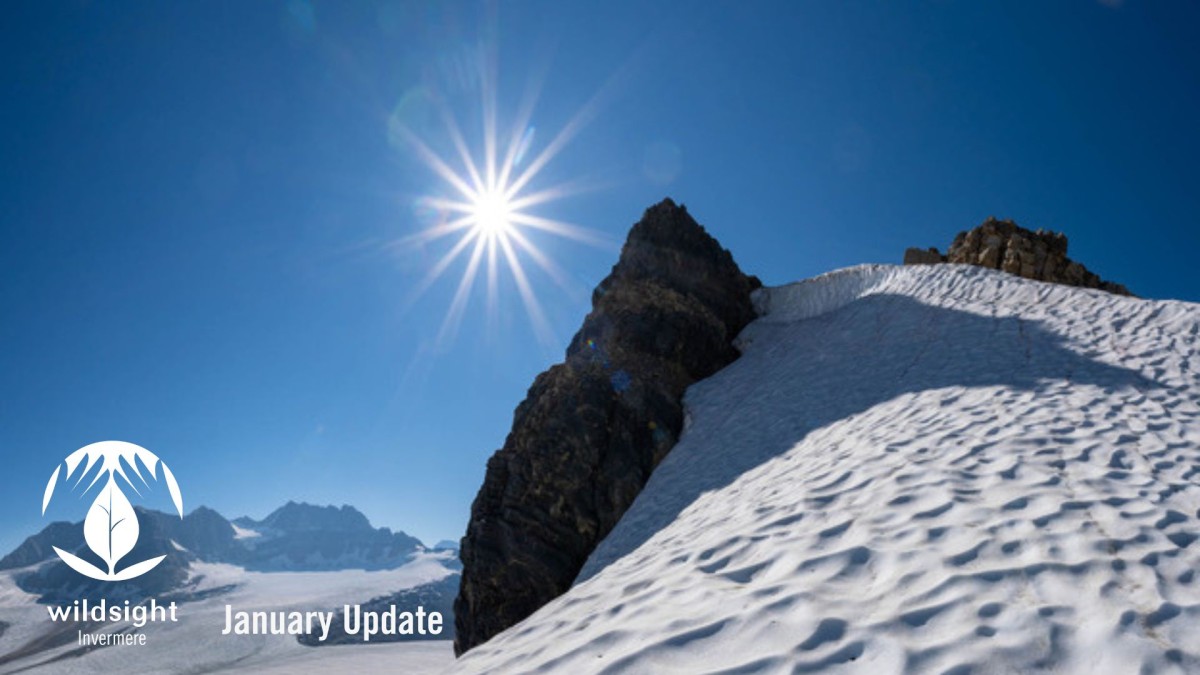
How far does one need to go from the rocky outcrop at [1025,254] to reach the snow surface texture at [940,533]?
10.8 meters

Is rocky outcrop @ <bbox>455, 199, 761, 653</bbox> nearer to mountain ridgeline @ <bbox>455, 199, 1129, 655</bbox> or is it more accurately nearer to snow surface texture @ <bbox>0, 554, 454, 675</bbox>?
mountain ridgeline @ <bbox>455, 199, 1129, 655</bbox>

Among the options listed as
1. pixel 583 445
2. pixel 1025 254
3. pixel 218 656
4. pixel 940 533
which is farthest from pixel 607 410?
pixel 218 656

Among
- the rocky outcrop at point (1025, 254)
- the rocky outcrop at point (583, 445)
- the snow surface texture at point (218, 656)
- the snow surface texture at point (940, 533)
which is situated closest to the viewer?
the snow surface texture at point (940, 533)

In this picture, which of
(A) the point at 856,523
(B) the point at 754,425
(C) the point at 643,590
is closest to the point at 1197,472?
(A) the point at 856,523

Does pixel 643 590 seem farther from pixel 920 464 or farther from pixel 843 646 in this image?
pixel 920 464

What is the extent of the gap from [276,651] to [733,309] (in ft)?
384

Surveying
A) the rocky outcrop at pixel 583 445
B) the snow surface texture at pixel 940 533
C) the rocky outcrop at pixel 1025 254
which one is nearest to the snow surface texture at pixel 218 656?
the rocky outcrop at pixel 583 445

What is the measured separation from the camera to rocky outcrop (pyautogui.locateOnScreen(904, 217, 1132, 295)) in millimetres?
22078

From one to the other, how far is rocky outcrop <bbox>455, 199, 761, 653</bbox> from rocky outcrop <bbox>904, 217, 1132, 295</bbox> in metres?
12.2

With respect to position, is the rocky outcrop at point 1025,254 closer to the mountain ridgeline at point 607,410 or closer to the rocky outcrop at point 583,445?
the mountain ridgeline at point 607,410

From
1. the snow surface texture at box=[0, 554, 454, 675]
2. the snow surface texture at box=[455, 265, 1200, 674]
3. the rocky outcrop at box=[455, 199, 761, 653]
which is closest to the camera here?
the snow surface texture at box=[455, 265, 1200, 674]

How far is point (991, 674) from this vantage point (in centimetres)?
299

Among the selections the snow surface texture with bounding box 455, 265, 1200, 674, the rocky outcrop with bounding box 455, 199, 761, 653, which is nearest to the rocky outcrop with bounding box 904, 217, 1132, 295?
the snow surface texture with bounding box 455, 265, 1200, 674

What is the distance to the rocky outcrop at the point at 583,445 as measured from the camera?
13.7 meters
